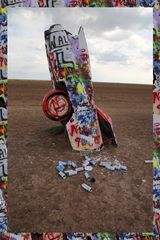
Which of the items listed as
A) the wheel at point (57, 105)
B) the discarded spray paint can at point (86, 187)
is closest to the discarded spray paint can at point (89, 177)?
the discarded spray paint can at point (86, 187)

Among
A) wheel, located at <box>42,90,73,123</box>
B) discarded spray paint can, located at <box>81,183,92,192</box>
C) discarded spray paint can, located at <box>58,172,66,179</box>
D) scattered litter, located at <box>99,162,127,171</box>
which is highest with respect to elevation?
wheel, located at <box>42,90,73,123</box>

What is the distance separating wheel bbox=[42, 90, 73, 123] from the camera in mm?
5207

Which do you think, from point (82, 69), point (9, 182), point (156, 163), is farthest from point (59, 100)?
point (156, 163)

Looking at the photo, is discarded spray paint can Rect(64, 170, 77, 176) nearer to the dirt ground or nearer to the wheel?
the dirt ground

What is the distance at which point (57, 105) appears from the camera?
5.26 meters

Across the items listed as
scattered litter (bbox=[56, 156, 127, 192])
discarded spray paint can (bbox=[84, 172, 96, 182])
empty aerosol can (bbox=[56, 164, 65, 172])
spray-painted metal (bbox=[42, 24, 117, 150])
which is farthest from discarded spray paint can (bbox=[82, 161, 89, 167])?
spray-painted metal (bbox=[42, 24, 117, 150])

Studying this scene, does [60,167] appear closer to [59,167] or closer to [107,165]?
[59,167]

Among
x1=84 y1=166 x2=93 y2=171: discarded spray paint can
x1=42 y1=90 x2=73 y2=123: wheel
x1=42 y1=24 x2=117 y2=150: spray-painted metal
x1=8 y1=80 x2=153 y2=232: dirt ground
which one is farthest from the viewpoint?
x1=42 y1=90 x2=73 y2=123: wheel

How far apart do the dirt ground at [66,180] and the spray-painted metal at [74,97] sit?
16 cm

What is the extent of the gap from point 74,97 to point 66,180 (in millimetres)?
1315

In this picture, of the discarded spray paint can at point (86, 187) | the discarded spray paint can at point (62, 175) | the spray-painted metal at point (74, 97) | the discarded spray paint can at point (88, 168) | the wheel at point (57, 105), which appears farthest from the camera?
the wheel at point (57, 105)

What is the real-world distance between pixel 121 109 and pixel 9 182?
A: 2.50 metres

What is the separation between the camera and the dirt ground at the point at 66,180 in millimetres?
3955

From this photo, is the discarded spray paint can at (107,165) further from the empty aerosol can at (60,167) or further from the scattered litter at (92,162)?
the empty aerosol can at (60,167)
